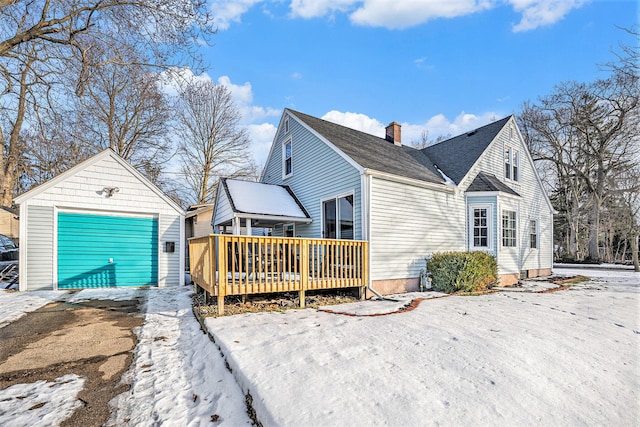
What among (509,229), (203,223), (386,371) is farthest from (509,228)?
(203,223)

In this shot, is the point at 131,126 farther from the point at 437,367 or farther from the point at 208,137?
the point at 437,367

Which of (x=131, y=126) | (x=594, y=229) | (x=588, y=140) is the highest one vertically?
(x=131, y=126)

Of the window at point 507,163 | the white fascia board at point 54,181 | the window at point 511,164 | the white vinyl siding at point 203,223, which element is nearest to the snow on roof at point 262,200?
the white fascia board at point 54,181

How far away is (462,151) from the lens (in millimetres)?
11539

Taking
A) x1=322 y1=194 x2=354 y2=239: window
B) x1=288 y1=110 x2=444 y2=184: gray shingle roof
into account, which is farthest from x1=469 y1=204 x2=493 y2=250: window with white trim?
x1=322 y1=194 x2=354 y2=239: window

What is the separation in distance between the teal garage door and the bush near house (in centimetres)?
822

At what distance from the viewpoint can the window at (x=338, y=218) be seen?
829 cm

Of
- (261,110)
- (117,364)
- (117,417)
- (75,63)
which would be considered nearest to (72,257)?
(75,63)

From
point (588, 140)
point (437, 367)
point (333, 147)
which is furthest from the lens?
point (588, 140)

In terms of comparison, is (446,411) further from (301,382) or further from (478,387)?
(301,382)

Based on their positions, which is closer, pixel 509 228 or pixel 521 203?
pixel 509 228

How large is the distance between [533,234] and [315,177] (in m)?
9.42

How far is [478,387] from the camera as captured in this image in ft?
8.66

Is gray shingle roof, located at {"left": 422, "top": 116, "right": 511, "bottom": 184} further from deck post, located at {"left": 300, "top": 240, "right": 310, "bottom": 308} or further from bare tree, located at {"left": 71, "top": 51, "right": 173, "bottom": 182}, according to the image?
bare tree, located at {"left": 71, "top": 51, "right": 173, "bottom": 182}
